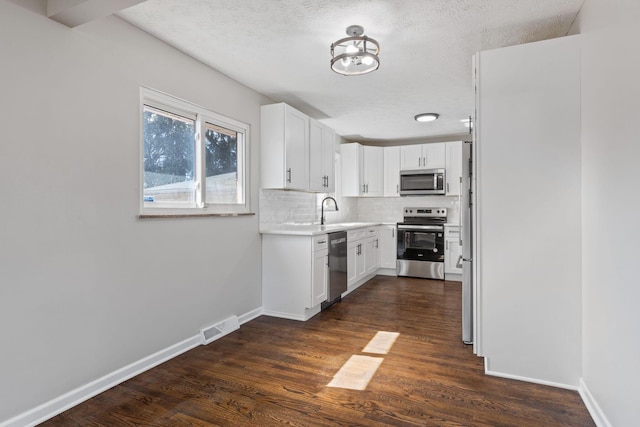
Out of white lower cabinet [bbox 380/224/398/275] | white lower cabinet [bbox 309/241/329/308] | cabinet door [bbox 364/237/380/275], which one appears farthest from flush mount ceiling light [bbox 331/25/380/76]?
white lower cabinet [bbox 380/224/398/275]

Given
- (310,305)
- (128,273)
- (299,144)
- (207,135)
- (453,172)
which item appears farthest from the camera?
(453,172)

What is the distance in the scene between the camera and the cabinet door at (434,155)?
5.77m

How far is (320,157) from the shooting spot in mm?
4527

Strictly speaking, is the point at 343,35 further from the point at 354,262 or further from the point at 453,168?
the point at 453,168

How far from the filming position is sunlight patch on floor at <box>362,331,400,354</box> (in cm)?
285

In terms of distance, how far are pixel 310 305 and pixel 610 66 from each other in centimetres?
294

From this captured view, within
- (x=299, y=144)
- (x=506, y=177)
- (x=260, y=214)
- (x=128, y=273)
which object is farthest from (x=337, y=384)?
(x=299, y=144)

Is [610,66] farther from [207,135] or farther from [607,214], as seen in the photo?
[207,135]

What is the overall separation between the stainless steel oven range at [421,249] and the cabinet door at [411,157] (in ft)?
2.99

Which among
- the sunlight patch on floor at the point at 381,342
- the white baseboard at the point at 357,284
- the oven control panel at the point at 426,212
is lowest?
the sunlight patch on floor at the point at 381,342

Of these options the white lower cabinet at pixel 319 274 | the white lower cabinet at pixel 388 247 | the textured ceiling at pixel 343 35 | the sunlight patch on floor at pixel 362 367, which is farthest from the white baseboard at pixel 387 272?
the textured ceiling at pixel 343 35

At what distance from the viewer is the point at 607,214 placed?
1759 millimetres

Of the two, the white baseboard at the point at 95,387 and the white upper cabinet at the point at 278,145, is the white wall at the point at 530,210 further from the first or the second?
the white baseboard at the point at 95,387

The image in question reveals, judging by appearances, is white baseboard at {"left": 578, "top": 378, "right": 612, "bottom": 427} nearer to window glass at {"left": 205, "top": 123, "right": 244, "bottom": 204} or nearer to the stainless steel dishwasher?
the stainless steel dishwasher
